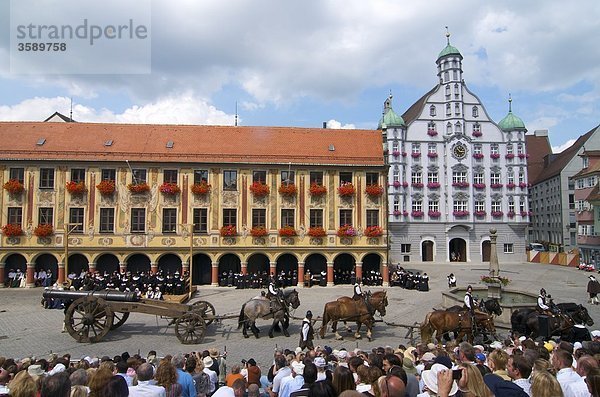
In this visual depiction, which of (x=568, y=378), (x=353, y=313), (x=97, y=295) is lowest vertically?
(x=353, y=313)

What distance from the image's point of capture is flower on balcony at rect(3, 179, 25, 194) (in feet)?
97.6

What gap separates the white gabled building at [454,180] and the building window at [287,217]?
21014 mm

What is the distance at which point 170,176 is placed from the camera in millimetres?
31391

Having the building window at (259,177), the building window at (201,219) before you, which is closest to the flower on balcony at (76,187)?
the building window at (201,219)

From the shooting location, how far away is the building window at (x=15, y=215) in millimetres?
30109

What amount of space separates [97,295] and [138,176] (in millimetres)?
16354

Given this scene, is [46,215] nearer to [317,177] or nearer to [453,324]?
[317,177]

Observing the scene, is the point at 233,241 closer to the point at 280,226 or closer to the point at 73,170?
the point at 280,226

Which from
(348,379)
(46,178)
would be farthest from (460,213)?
(348,379)

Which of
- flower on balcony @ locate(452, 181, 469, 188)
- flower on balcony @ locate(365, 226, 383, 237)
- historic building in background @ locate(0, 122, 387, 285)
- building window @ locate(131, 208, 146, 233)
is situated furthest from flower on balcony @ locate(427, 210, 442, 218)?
building window @ locate(131, 208, 146, 233)

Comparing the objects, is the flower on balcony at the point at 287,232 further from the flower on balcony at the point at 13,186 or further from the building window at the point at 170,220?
the flower on balcony at the point at 13,186

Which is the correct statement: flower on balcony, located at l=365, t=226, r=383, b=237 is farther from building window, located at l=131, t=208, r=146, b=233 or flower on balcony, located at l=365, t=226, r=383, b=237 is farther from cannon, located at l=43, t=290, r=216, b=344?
cannon, located at l=43, t=290, r=216, b=344

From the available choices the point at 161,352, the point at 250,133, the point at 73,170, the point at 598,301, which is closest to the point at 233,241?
the point at 250,133

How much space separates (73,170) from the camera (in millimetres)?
30750
